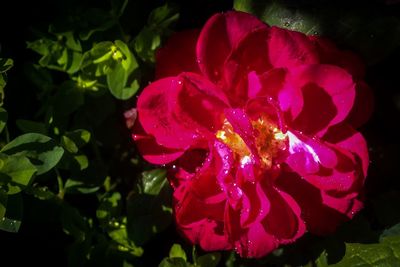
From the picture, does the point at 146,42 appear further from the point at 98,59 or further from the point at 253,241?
the point at 253,241

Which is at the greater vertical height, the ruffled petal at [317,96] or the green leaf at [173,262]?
the ruffled petal at [317,96]

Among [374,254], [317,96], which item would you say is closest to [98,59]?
[317,96]

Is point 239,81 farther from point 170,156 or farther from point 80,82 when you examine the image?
point 80,82

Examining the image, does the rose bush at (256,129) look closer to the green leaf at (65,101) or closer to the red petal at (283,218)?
the red petal at (283,218)

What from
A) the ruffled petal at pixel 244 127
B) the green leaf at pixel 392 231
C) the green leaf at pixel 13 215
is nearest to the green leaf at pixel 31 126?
the green leaf at pixel 13 215

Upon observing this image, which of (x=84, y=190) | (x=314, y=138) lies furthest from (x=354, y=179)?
(x=84, y=190)

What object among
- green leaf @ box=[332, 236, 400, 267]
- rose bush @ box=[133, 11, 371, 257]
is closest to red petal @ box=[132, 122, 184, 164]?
rose bush @ box=[133, 11, 371, 257]
